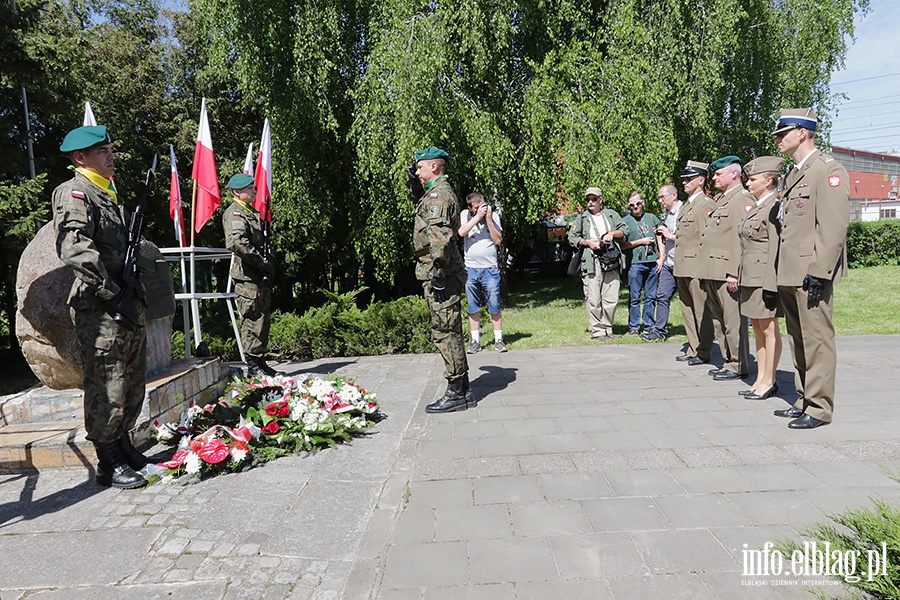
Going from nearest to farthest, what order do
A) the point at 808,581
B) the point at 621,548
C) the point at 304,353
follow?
the point at 808,581
the point at 621,548
the point at 304,353

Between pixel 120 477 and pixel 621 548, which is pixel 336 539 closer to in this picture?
pixel 621 548

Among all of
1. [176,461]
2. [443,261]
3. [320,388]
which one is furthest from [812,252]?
[176,461]

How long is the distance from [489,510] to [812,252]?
9.83ft

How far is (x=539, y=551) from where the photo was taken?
2.86 metres

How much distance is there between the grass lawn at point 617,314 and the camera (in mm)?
8617

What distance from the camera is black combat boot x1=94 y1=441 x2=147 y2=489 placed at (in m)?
3.84

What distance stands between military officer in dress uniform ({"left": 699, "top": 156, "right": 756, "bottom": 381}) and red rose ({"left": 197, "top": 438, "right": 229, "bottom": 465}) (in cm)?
463

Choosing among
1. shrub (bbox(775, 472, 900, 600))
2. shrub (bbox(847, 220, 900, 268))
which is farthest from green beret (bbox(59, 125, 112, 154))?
shrub (bbox(847, 220, 900, 268))

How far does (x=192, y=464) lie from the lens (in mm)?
3885

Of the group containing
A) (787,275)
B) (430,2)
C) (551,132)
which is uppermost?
(430,2)

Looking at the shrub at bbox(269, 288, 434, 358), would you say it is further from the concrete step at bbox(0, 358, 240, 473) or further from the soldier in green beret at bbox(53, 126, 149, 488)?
the soldier in green beret at bbox(53, 126, 149, 488)

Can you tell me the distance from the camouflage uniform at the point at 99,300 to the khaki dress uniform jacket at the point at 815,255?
15.2 feet

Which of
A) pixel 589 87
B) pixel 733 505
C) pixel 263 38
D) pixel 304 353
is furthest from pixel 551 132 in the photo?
pixel 733 505

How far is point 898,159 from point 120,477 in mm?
88980
